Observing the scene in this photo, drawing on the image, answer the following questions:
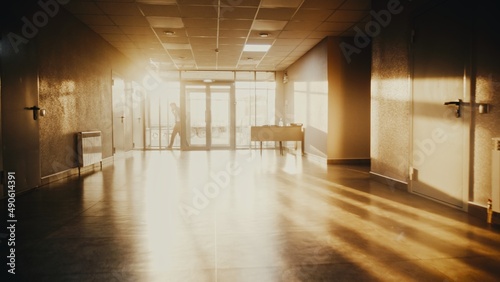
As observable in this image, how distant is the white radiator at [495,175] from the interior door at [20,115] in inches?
197

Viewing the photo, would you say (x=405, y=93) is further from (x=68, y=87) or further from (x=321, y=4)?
(x=68, y=87)

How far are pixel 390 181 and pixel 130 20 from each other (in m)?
5.26

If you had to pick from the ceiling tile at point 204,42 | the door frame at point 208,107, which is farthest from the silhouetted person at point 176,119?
the ceiling tile at point 204,42

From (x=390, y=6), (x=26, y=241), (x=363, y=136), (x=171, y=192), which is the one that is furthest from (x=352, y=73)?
(x=26, y=241)

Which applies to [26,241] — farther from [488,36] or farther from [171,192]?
[488,36]

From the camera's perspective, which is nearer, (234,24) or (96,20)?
(96,20)

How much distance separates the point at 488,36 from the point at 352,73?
14.6ft

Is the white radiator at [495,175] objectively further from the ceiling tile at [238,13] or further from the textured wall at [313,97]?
the textured wall at [313,97]

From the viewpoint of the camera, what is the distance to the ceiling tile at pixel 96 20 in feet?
19.7

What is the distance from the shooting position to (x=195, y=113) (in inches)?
488

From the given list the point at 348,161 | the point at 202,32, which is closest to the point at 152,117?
the point at 202,32

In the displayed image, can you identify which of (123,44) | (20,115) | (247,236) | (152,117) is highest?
(123,44)

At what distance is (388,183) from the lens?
4801mm

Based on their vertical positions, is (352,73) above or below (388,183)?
above
